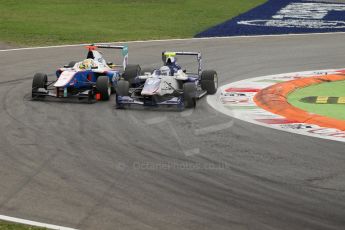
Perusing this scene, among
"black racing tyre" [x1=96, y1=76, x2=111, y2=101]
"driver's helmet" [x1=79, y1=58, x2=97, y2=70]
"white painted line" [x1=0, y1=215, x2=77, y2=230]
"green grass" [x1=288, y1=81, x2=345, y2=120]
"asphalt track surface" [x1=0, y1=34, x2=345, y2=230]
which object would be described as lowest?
"white painted line" [x1=0, y1=215, x2=77, y2=230]

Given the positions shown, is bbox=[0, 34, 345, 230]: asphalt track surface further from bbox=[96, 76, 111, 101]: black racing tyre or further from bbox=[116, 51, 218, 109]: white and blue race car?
bbox=[96, 76, 111, 101]: black racing tyre

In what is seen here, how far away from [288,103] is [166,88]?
131 inches

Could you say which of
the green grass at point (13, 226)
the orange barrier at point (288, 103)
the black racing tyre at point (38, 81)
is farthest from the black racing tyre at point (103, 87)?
the green grass at point (13, 226)

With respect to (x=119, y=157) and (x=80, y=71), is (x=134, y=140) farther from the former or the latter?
(x=80, y=71)

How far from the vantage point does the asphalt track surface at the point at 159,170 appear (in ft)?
36.4

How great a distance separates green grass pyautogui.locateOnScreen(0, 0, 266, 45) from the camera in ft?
115

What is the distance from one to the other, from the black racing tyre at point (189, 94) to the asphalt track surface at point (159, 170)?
258mm

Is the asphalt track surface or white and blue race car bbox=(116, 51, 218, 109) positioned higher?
white and blue race car bbox=(116, 51, 218, 109)

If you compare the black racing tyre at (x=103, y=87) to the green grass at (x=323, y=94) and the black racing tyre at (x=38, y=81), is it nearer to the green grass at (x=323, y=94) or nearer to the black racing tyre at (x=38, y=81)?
the black racing tyre at (x=38, y=81)

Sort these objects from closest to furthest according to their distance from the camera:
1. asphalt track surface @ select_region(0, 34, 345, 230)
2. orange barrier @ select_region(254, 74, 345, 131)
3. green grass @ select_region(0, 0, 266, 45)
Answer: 1. asphalt track surface @ select_region(0, 34, 345, 230)
2. orange barrier @ select_region(254, 74, 345, 131)
3. green grass @ select_region(0, 0, 266, 45)

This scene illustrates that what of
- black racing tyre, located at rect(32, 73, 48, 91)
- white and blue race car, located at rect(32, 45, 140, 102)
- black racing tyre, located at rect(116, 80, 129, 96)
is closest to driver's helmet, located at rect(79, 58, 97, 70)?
white and blue race car, located at rect(32, 45, 140, 102)

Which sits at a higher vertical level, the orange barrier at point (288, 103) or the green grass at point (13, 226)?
the orange barrier at point (288, 103)

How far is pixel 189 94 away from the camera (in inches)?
739

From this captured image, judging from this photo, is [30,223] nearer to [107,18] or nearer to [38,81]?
[38,81]
